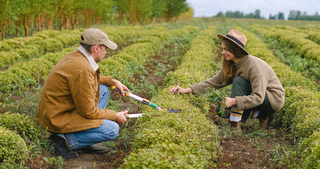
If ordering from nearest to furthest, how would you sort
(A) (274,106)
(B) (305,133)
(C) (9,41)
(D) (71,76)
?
1. (D) (71,76)
2. (B) (305,133)
3. (A) (274,106)
4. (C) (9,41)

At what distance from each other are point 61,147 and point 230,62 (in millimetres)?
2945

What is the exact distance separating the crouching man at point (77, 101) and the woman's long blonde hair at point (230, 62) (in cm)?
185

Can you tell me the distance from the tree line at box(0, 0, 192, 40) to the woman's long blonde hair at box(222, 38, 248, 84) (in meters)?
13.6

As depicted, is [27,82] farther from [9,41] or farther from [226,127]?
[9,41]

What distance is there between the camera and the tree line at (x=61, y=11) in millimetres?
17244

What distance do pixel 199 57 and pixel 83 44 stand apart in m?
6.16

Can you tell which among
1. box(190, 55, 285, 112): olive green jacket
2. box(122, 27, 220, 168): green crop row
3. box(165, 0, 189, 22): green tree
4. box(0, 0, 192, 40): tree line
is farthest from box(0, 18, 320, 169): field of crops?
box(165, 0, 189, 22): green tree

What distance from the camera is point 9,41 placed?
13555 millimetres

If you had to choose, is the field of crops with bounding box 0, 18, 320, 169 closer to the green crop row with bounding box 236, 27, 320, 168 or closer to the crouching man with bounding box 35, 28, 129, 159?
the green crop row with bounding box 236, 27, 320, 168

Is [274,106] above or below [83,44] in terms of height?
below

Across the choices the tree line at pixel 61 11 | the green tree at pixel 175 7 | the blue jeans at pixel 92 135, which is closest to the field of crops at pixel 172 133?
the blue jeans at pixel 92 135

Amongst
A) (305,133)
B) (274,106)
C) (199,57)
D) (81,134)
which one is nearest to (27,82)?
(81,134)

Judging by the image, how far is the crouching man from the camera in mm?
3541

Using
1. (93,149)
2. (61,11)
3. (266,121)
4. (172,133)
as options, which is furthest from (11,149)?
(61,11)
